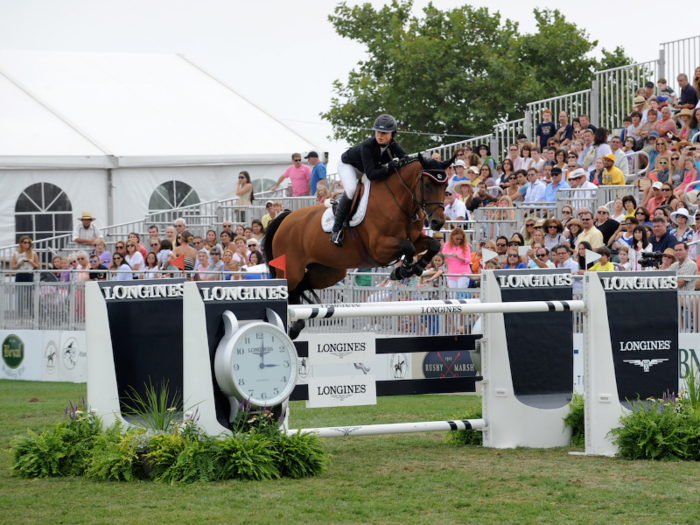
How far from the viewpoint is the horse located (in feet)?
28.7

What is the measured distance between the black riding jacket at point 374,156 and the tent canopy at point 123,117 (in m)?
13.6

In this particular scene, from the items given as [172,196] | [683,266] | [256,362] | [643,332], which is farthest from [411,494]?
[172,196]

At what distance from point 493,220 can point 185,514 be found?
10104 mm

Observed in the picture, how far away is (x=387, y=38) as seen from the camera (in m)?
37.8

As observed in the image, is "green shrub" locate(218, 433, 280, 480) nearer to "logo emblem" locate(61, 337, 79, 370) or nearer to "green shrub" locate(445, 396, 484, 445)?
"green shrub" locate(445, 396, 484, 445)

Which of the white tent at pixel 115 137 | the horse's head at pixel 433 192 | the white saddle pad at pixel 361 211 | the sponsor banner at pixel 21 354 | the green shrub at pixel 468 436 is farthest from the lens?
the white tent at pixel 115 137

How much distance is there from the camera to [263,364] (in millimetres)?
6176

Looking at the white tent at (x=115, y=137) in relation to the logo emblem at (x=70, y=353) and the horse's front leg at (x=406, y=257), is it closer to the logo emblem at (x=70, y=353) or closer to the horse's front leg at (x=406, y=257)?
the logo emblem at (x=70, y=353)

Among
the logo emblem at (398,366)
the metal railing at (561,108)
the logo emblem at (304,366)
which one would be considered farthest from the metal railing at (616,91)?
the logo emblem at (304,366)

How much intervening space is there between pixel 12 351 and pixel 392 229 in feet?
29.4

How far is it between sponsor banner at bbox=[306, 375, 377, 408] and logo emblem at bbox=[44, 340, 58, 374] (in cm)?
920

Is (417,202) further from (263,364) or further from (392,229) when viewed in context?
(263,364)

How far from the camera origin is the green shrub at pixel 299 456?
6.05 meters

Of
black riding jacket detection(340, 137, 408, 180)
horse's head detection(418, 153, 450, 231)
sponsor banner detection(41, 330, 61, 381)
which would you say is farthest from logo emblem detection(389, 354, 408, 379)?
sponsor banner detection(41, 330, 61, 381)
